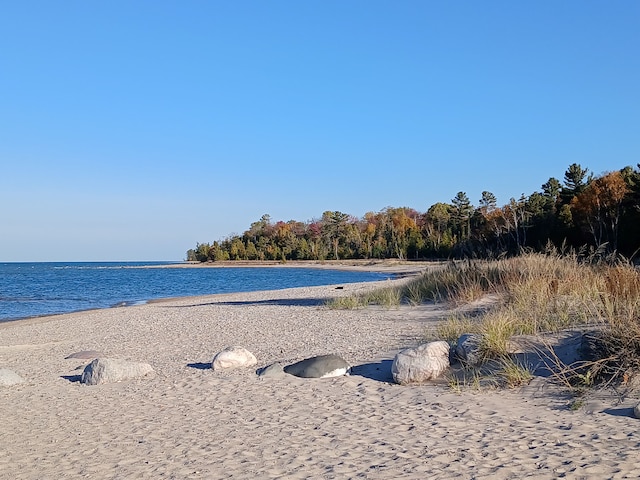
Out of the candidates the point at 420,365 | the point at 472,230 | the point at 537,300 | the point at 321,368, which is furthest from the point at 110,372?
the point at 472,230

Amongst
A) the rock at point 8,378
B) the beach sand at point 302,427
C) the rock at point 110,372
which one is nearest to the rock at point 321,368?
the beach sand at point 302,427

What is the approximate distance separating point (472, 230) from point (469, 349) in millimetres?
82738

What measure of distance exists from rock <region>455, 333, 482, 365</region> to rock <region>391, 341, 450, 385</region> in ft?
0.89

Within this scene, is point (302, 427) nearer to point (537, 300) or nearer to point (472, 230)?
point (537, 300)

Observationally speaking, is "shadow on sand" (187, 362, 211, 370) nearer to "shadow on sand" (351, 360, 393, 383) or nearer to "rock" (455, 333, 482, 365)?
"shadow on sand" (351, 360, 393, 383)

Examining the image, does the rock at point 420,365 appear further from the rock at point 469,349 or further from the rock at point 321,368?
the rock at point 321,368

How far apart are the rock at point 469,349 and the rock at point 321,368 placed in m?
1.76

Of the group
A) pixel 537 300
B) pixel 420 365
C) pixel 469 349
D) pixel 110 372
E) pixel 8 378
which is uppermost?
pixel 537 300

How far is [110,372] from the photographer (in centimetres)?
998

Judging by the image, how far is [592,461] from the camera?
486cm

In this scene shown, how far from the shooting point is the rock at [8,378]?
10.3m

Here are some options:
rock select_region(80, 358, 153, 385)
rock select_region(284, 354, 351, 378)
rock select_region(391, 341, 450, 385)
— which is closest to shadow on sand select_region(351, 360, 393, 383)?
rock select_region(284, 354, 351, 378)

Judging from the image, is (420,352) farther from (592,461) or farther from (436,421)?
(592,461)

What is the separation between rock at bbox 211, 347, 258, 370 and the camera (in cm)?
1023
